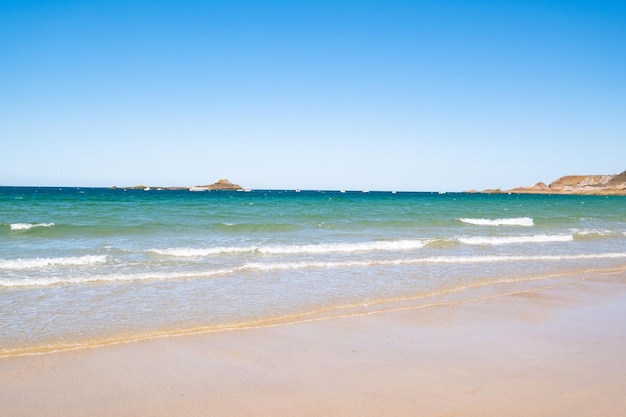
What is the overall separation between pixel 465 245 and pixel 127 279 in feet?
48.1

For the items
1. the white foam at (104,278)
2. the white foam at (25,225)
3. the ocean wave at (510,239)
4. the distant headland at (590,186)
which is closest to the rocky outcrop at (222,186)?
the distant headland at (590,186)

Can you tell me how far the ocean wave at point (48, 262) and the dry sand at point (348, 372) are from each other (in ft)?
27.0

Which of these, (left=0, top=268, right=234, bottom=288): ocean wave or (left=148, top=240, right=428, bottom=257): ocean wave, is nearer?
(left=0, top=268, right=234, bottom=288): ocean wave

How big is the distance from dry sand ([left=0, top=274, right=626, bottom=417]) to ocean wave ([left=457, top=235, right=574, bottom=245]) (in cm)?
1358

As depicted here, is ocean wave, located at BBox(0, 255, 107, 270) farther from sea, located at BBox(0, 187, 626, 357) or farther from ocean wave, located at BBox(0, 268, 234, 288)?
ocean wave, located at BBox(0, 268, 234, 288)

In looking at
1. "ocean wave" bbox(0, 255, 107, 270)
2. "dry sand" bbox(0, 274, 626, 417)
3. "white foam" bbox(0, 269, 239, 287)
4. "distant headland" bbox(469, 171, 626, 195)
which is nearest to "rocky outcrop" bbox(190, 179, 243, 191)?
"distant headland" bbox(469, 171, 626, 195)

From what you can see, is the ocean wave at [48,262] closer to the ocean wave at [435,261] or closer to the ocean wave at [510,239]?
the ocean wave at [435,261]

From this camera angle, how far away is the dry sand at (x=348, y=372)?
4.64 meters

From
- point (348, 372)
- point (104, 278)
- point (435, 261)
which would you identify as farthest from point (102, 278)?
point (435, 261)

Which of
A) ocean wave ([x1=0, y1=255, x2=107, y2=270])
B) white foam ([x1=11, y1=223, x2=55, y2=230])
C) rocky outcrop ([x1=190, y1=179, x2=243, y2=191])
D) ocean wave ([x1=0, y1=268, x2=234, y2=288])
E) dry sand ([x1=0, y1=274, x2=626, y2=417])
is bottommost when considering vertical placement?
dry sand ([x1=0, y1=274, x2=626, y2=417])

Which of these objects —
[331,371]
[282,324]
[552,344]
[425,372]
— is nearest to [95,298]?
[282,324]

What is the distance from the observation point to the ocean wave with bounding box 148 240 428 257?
53.5 ft

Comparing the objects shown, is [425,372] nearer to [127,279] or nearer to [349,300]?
[349,300]

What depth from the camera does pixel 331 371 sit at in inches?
222
